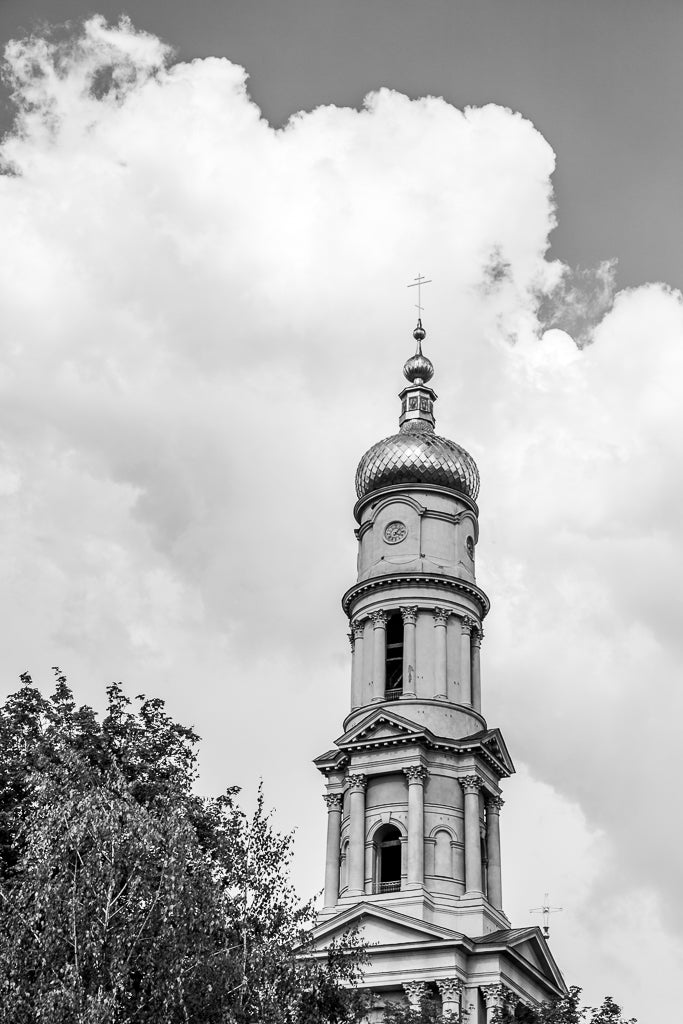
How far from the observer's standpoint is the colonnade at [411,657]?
173 feet

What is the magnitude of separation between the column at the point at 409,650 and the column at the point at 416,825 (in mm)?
3316

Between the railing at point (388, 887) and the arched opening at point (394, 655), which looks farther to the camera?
the arched opening at point (394, 655)

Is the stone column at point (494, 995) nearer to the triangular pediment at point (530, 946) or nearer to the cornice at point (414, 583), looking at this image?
the triangular pediment at point (530, 946)

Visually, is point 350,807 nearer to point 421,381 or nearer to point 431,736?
point 431,736

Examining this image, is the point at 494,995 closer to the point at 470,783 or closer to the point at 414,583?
the point at 470,783

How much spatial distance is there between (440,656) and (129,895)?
28608mm

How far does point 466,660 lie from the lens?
54125 millimetres

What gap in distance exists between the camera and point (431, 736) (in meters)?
50.4

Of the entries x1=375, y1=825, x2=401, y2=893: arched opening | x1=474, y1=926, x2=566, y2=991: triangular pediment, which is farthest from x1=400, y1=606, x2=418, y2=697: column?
x1=474, y1=926, x2=566, y2=991: triangular pediment

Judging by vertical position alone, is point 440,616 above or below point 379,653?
above

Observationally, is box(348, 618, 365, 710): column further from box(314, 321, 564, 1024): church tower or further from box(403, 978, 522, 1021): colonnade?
box(403, 978, 522, 1021): colonnade

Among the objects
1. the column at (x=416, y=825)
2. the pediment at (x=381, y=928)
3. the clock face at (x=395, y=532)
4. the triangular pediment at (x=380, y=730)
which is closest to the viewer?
the pediment at (x=381, y=928)

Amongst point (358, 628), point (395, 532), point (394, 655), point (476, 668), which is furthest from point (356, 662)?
point (395, 532)

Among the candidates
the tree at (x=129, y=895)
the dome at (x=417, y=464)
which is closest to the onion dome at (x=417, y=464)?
the dome at (x=417, y=464)
